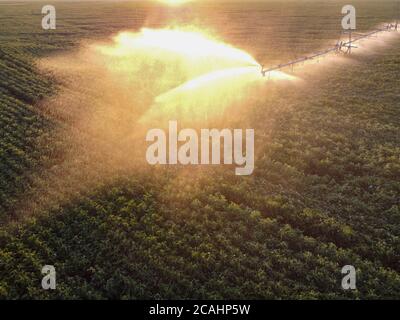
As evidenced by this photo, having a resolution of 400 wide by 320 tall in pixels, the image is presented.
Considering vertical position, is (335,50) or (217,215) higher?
(335,50)

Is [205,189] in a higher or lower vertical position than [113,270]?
higher

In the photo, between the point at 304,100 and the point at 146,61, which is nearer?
the point at 304,100

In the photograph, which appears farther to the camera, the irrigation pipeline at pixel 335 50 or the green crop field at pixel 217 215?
the irrigation pipeline at pixel 335 50

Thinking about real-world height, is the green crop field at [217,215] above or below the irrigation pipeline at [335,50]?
below

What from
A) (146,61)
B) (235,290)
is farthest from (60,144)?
(146,61)

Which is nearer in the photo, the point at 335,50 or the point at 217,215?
the point at 217,215

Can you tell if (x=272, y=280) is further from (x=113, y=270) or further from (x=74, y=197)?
(x=74, y=197)

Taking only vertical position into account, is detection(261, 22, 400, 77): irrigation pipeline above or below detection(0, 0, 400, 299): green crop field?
above

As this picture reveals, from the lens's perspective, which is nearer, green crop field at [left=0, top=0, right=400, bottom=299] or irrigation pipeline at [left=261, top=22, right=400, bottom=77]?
green crop field at [left=0, top=0, right=400, bottom=299]
